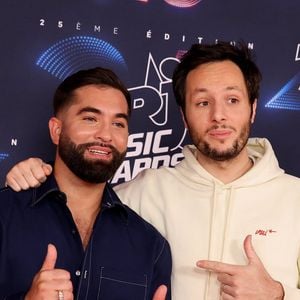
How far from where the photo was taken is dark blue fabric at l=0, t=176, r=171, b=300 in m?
1.50

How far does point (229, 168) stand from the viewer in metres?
1.79

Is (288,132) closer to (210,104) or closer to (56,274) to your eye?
(210,104)

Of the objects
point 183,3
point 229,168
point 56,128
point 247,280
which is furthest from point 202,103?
point 183,3

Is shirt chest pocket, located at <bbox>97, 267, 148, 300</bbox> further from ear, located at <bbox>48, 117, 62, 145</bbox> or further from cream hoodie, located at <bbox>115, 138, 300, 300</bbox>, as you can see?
ear, located at <bbox>48, 117, 62, 145</bbox>

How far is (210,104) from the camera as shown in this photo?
176 centimetres

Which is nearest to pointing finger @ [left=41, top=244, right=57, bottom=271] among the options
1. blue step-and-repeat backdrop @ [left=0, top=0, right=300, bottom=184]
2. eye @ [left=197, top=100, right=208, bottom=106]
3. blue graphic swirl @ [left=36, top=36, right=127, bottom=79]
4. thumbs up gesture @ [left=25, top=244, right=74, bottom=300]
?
thumbs up gesture @ [left=25, top=244, right=74, bottom=300]

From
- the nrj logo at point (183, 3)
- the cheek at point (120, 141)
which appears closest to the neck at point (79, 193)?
the cheek at point (120, 141)

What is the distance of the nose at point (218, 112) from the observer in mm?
1704

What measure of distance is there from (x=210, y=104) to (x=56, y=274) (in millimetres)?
721

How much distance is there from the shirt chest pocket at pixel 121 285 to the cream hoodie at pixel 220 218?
0.12 metres

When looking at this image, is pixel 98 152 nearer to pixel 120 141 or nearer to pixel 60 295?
pixel 120 141

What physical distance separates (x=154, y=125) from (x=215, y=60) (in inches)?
18.3

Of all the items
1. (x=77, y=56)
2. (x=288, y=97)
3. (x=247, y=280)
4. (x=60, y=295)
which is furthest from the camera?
(x=288, y=97)

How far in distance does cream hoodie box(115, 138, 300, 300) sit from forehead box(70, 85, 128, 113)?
0.27 metres
